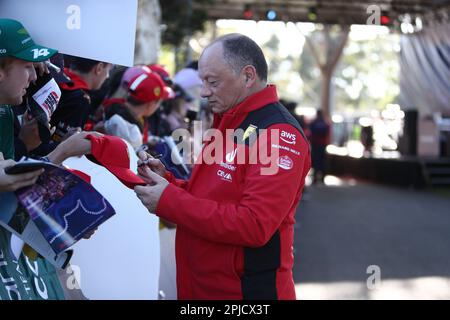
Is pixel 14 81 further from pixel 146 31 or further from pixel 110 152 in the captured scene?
pixel 146 31

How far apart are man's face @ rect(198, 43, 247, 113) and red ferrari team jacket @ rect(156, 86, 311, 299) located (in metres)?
0.04

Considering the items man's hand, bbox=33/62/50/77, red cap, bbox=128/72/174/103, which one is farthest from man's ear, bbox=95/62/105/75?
man's hand, bbox=33/62/50/77

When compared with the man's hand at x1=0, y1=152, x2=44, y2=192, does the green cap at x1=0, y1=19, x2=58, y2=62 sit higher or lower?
higher

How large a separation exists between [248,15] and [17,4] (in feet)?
48.2

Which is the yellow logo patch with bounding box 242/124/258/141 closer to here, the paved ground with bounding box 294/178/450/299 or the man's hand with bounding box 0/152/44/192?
the man's hand with bounding box 0/152/44/192

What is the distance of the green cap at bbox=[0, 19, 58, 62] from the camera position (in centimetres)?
261

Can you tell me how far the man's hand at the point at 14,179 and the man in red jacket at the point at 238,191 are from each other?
410 mm

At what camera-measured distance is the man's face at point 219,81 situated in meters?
2.65

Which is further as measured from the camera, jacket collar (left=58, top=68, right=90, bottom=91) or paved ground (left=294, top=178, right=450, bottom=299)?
paved ground (left=294, top=178, right=450, bottom=299)

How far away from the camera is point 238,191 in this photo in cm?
260

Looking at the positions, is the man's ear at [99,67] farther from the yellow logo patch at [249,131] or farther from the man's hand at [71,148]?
the yellow logo patch at [249,131]

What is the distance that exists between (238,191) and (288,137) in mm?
270

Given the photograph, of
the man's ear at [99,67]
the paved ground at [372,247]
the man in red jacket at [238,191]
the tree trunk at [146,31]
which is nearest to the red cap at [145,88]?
the man's ear at [99,67]

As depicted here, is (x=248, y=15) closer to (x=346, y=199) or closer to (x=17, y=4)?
(x=346, y=199)
